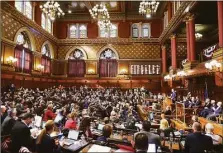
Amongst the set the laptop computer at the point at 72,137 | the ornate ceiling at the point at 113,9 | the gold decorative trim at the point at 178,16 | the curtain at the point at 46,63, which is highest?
the ornate ceiling at the point at 113,9

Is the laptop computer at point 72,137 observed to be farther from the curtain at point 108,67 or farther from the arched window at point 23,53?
the curtain at point 108,67

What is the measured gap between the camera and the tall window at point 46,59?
23.8 meters

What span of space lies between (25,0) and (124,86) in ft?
45.0

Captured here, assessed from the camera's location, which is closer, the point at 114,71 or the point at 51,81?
the point at 51,81

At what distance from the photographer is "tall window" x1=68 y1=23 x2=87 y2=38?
93.2ft

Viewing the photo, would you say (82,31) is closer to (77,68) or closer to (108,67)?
(77,68)

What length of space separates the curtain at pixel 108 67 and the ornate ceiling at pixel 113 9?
17.0ft

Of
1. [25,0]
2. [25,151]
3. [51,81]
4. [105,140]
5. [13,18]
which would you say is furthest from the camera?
[51,81]

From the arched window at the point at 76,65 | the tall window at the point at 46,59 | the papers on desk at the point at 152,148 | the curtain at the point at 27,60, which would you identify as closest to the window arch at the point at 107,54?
the arched window at the point at 76,65

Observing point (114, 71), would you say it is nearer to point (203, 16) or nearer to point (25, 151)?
point (203, 16)

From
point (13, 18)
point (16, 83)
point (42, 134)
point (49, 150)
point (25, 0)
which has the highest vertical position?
point (25, 0)

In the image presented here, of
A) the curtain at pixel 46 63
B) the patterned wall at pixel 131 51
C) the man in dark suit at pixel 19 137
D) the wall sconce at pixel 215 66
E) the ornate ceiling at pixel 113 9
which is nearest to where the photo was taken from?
the man in dark suit at pixel 19 137

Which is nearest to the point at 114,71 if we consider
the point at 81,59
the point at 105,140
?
the point at 81,59

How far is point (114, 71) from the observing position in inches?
A: 1092
